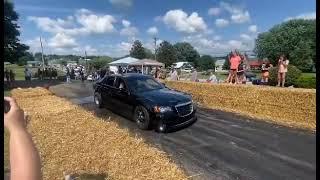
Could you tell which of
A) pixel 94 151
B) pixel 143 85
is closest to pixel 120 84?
pixel 143 85

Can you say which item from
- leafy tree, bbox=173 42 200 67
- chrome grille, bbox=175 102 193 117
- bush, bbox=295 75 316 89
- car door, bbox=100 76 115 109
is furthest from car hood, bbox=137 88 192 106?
bush, bbox=295 75 316 89

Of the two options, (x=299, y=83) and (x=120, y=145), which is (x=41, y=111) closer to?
(x=120, y=145)

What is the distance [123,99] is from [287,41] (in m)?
89.1

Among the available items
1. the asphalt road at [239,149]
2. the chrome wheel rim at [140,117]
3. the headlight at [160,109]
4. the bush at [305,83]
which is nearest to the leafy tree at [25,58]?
the asphalt road at [239,149]

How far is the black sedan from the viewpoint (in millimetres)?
9875

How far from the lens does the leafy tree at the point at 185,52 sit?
Result: 16.4 meters

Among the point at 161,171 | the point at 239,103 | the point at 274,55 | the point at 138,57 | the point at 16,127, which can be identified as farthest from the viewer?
the point at 274,55

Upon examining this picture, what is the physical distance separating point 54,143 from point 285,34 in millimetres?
95952

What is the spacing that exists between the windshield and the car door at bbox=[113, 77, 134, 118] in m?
0.20

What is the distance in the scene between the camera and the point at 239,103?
13625mm

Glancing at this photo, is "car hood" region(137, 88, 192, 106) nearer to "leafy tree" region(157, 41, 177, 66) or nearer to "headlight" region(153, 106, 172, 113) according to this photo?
"headlight" region(153, 106, 172, 113)

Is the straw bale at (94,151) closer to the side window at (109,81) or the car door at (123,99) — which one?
the car door at (123,99)

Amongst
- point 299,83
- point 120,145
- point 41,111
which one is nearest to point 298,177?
point 120,145

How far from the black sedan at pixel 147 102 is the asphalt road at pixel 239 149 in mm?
294
